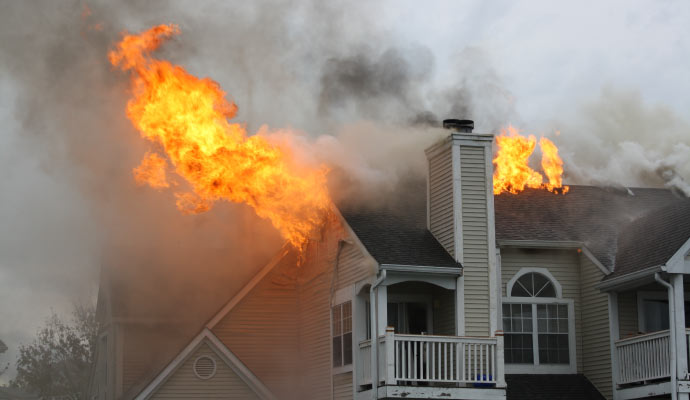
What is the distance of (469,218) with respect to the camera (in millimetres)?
22375

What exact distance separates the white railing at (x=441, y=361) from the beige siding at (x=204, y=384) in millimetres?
4326

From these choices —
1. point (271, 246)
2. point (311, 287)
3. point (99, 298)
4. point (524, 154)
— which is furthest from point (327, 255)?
point (99, 298)

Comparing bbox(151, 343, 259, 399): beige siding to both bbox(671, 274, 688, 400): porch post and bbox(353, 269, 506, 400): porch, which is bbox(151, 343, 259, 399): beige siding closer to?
bbox(353, 269, 506, 400): porch

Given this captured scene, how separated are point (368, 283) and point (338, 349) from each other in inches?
102

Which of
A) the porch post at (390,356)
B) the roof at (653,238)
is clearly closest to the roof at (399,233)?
the porch post at (390,356)

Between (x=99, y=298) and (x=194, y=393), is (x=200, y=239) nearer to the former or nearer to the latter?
(x=99, y=298)

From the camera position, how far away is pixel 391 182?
2508 centimetres

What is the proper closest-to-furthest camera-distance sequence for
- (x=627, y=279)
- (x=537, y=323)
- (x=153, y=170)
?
1. (x=627, y=279)
2. (x=537, y=323)
3. (x=153, y=170)

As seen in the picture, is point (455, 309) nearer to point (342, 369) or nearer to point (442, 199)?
point (442, 199)

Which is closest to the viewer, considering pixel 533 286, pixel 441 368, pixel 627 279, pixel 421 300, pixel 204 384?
pixel 441 368

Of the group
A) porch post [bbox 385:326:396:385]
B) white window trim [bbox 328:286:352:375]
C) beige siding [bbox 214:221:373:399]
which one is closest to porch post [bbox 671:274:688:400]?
porch post [bbox 385:326:396:385]

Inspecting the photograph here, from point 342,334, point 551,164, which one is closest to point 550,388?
point 342,334

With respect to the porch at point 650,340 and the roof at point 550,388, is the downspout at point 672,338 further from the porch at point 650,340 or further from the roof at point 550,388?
the roof at point 550,388

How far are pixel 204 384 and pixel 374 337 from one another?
5484 mm
